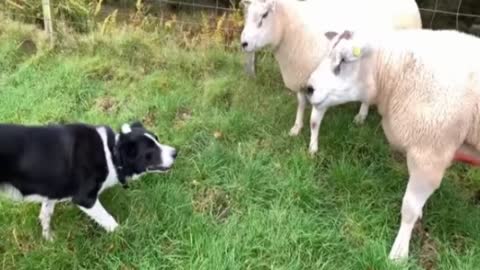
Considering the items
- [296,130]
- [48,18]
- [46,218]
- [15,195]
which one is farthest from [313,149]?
[48,18]

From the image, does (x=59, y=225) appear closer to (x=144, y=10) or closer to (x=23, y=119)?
(x=23, y=119)

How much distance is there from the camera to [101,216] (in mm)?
3521

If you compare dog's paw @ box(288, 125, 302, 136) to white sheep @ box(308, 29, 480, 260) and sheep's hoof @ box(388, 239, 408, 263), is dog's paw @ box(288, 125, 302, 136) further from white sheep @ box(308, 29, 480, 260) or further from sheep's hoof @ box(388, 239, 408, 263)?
sheep's hoof @ box(388, 239, 408, 263)

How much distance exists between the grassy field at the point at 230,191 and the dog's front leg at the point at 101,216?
7 cm

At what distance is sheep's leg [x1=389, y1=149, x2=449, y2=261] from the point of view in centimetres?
338

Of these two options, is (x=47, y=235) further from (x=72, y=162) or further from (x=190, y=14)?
(x=190, y=14)

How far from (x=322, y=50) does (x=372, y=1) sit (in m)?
0.78

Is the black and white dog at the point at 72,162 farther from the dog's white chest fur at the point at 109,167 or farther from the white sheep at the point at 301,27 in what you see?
the white sheep at the point at 301,27

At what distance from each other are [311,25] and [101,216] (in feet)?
7.55

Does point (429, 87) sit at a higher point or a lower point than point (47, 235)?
higher

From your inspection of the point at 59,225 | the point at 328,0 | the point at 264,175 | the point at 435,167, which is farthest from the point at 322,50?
the point at 59,225

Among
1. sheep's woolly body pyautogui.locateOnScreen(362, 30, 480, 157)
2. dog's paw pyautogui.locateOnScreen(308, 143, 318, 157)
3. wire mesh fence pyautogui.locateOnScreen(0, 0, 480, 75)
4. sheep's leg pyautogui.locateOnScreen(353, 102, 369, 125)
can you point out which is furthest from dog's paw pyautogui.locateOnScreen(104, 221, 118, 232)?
wire mesh fence pyautogui.locateOnScreen(0, 0, 480, 75)

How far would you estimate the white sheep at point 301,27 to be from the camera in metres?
4.52

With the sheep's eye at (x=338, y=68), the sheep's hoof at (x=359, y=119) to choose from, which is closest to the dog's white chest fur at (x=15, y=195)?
the sheep's eye at (x=338, y=68)
